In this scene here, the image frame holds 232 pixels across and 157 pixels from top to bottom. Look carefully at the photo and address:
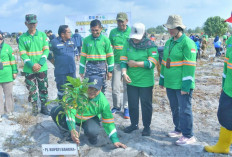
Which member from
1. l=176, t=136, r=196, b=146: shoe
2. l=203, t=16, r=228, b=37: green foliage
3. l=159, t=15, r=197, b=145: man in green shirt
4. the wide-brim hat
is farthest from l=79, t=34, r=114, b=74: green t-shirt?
l=203, t=16, r=228, b=37: green foliage

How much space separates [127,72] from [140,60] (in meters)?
0.34

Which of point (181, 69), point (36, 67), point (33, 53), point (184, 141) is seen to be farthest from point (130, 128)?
point (33, 53)

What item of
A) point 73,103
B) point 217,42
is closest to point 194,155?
point 73,103

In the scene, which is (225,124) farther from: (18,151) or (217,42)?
(217,42)

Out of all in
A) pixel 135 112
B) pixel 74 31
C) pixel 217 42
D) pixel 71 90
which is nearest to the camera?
pixel 71 90

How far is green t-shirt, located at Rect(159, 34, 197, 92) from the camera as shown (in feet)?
9.80

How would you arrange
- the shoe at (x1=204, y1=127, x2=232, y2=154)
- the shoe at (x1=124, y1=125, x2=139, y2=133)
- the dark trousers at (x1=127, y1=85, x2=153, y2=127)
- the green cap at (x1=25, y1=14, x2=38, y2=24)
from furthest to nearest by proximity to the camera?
the green cap at (x1=25, y1=14, x2=38, y2=24) < the shoe at (x1=124, y1=125, x2=139, y2=133) < the dark trousers at (x1=127, y1=85, x2=153, y2=127) < the shoe at (x1=204, y1=127, x2=232, y2=154)

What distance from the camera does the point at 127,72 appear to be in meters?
3.68

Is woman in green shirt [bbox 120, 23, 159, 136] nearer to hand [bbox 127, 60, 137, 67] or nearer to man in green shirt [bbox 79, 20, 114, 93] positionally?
hand [bbox 127, 60, 137, 67]

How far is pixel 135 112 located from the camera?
372 centimetres

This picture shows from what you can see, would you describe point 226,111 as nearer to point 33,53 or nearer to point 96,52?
point 96,52

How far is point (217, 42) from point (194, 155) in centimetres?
1416

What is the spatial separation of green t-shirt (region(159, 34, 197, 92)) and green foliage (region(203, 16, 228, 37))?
54933 millimetres

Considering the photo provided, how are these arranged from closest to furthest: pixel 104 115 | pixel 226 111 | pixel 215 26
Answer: pixel 226 111, pixel 104 115, pixel 215 26
